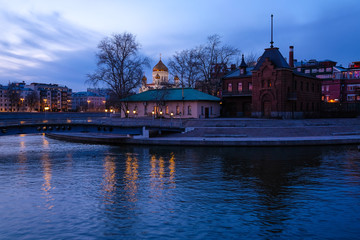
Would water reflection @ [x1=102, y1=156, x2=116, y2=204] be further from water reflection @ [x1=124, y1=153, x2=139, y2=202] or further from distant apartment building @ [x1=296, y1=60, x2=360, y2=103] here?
distant apartment building @ [x1=296, y1=60, x2=360, y2=103]

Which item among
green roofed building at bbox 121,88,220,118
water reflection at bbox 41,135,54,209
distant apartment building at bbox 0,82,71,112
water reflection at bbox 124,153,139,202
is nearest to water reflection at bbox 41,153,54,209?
water reflection at bbox 41,135,54,209

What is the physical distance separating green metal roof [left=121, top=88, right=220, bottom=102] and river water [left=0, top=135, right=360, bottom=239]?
27844 millimetres

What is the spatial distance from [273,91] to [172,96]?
1746cm

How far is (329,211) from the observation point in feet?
50.3

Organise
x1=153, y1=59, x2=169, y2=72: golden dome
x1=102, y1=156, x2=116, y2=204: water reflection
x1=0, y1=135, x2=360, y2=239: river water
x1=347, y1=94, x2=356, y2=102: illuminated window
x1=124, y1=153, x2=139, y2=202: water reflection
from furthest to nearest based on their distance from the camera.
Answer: x1=153, y1=59, x2=169, y2=72: golden dome < x1=347, y1=94, x2=356, y2=102: illuminated window < x1=124, y1=153, x2=139, y2=202: water reflection < x1=102, y1=156, x2=116, y2=204: water reflection < x1=0, y1=135, x2=360, y2=239: river water

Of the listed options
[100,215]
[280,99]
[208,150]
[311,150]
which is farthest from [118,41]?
[100,215]

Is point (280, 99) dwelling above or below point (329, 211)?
above

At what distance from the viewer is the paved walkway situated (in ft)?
126

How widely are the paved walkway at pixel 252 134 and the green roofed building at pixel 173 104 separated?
8669mm

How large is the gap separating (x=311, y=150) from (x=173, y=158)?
14764mm

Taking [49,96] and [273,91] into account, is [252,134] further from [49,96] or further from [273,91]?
[49,96]

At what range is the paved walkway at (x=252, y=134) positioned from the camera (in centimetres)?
3841

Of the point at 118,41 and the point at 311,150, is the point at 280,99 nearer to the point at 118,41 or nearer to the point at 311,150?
the point at 311,150

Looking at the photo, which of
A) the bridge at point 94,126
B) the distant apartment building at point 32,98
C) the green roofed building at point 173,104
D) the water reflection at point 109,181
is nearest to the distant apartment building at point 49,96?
the distant apartment building at point 32,98
